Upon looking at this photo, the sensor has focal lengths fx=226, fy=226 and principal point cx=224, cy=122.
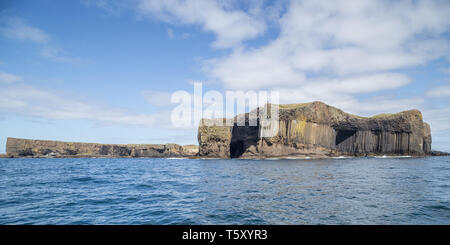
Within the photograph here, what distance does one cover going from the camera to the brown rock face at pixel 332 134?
268 feet

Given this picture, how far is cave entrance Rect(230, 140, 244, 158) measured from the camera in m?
97.4

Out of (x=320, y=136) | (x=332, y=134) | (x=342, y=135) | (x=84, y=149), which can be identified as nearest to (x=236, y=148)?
(x=320, y=136)

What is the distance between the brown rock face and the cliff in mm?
86477

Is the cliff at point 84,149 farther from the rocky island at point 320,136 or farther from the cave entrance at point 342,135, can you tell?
the cave entrance at point 342,135

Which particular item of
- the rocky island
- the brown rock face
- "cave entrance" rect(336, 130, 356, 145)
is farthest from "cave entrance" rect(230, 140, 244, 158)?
"cave entrance" rect(336, 130, 356, 145)

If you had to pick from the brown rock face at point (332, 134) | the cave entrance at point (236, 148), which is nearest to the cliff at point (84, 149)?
the cave entrance at point (236, 148)

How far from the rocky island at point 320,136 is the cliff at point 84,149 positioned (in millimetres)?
63350

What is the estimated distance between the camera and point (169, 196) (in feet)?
45.3

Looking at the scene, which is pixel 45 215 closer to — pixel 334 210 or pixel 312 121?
pixel 334 210

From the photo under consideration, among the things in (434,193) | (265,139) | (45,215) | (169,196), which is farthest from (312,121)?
(45,215)

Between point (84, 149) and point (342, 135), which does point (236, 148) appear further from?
point (84, 149)

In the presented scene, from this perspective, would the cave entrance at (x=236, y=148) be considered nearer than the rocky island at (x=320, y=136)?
No

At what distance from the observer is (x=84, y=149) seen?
171 meters
